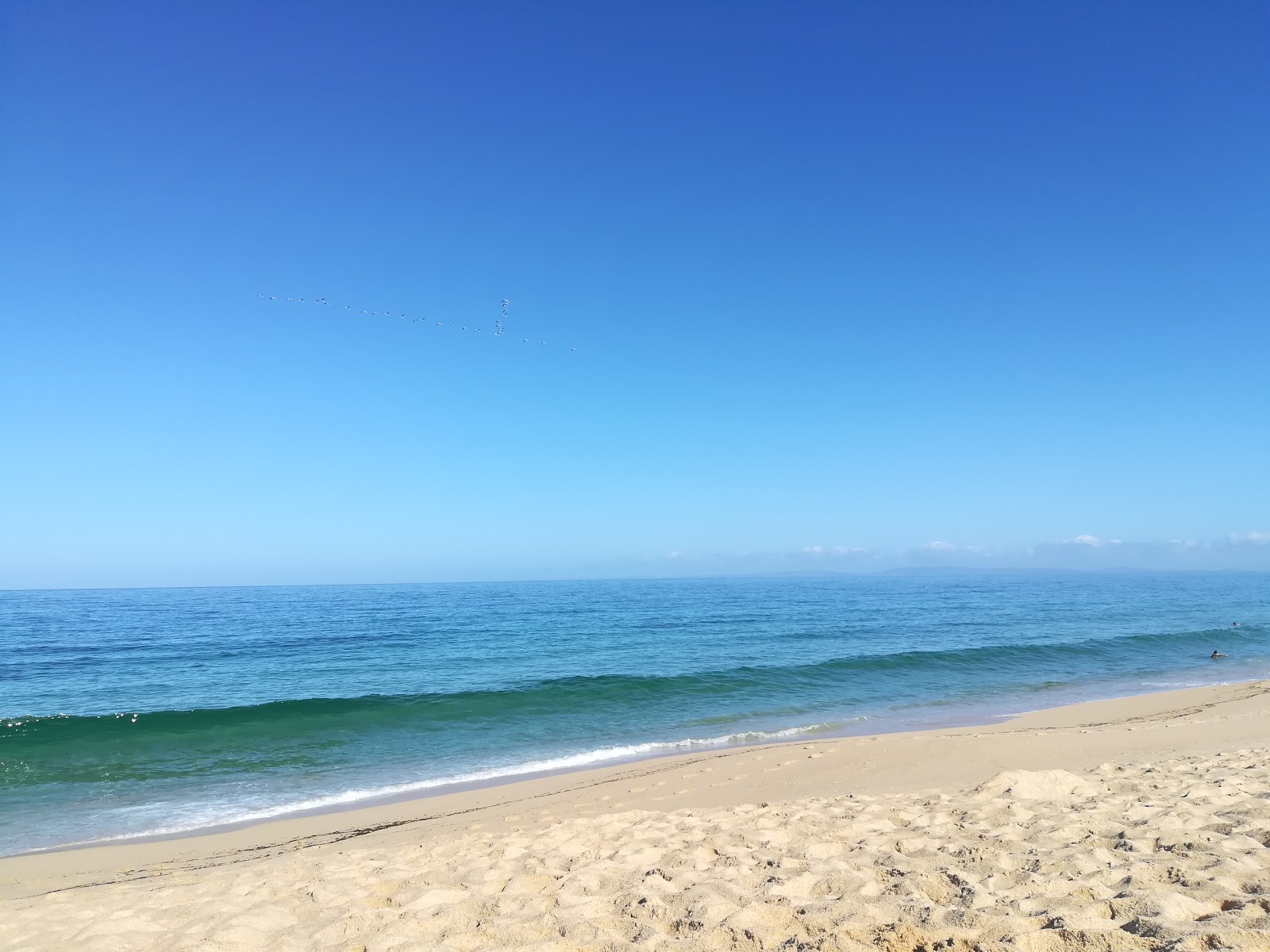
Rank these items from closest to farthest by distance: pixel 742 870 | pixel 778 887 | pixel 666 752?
pixel 778 887 < pixel 742 870 < pixel 666 752

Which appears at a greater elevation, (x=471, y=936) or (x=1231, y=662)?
(x=471, y=936)

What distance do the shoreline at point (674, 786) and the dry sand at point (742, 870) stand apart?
0.08m

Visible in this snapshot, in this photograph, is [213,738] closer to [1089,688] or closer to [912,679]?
[912,679]

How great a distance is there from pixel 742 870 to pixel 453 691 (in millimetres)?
15904

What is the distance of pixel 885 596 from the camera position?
64.5m

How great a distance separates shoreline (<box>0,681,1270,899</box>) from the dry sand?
0.08 meters

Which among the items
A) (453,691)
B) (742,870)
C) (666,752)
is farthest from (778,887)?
(453,691)

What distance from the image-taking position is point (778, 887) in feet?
17.3

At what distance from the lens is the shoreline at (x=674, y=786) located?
860 centimetres

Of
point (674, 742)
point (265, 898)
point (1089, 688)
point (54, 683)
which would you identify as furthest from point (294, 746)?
point (1089, 688)

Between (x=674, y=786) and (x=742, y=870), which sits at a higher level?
(x=742, y=870)

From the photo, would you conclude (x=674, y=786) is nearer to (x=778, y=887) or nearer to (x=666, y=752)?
(x=666, y=752)

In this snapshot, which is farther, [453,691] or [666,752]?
[453,691]

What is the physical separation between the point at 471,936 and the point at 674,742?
10.1 m
